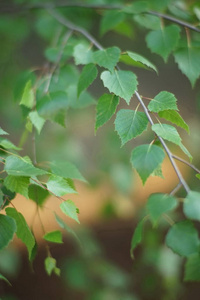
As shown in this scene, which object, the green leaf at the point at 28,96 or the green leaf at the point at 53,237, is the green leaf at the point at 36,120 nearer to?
the green leaf at the point at 28,96

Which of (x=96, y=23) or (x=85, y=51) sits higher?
(x=96, y=23)

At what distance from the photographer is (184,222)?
0.67 metres

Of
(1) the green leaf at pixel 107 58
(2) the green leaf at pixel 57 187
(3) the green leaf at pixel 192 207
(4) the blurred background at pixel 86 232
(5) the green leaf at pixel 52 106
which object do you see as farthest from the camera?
(4) the blurred background at pixel 86 232

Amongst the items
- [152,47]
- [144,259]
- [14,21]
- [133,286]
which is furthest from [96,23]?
[133,286]

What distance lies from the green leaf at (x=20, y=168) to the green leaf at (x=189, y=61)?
1.82ft

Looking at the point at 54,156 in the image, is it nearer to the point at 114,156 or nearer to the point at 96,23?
the point at 114,156

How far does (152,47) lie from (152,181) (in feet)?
7.24

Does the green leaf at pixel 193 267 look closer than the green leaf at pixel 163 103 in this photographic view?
Yes

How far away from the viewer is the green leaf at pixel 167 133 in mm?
708

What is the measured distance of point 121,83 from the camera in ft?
2.67

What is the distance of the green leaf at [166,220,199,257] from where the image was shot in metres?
0.65

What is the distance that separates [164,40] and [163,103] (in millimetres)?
376

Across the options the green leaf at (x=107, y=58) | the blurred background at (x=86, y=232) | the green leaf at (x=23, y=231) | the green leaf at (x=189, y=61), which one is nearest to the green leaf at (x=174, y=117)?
the green leaf at (x=107, y=58)

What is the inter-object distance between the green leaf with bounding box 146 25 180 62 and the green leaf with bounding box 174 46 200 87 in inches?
1.6
